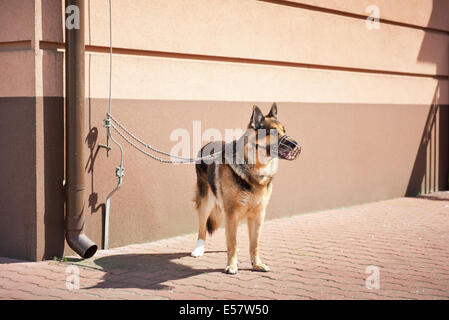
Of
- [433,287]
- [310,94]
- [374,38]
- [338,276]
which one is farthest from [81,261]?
[374,38]

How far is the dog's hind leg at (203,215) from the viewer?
7183 mm

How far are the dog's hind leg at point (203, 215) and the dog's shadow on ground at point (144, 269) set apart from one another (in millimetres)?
128

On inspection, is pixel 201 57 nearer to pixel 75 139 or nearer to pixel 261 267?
pixel 75 139

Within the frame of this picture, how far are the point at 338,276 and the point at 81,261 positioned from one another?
8.77 ft

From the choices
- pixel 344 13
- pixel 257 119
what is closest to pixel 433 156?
pixel 344 13

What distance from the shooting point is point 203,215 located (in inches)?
288

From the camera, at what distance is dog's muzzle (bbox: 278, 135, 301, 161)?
19.9 feet

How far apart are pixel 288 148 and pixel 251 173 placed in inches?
19.4

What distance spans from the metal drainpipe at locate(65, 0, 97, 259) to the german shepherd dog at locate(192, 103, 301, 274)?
1.42 metres

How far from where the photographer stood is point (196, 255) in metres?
7.18
